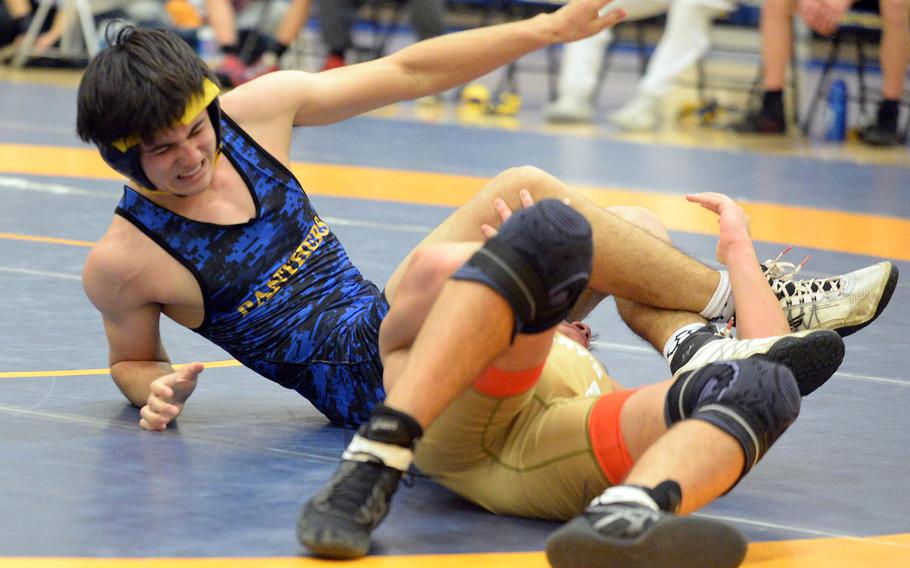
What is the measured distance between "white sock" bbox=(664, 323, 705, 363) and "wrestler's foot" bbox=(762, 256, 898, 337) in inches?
9.9

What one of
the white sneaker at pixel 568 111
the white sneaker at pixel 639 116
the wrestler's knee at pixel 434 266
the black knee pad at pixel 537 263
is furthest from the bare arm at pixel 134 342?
the white sneaker at pixel 568 111

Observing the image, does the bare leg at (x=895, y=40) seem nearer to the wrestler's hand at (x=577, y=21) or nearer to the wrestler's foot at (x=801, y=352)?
the wrestler's hand at (x=577, y=21)

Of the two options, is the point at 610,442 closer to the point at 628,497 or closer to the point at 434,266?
the point at 628,497

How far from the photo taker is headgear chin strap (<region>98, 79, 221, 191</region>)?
2635 millimetres

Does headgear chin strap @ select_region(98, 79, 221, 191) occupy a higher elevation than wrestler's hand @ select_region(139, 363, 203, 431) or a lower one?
higher

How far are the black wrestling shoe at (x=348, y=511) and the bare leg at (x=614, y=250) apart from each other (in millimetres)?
579

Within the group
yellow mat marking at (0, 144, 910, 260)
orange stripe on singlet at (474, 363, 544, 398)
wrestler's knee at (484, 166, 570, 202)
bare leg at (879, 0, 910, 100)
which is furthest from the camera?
bare leg at (879, 0, 910, 100)

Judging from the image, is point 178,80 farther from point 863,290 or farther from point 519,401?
point 863,290

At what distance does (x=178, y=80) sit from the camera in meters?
2.63

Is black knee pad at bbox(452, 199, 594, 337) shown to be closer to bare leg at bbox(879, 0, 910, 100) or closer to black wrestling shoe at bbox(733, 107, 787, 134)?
bare leg at bbox(879, 0, 910, 100)

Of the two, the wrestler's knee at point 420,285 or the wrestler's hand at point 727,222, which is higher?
the wrestler's knee at point 420,285

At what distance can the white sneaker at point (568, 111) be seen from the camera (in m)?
8.89

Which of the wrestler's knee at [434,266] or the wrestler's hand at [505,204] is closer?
the wrestler's knee at [434,266]

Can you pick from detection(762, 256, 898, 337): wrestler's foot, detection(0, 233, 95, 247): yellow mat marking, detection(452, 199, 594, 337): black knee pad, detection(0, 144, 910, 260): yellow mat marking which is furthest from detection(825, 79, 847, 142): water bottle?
detection(452, 199, 594, 337): black knee pad
